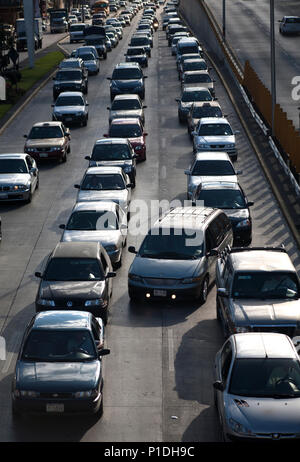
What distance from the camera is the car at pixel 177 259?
2177 cm

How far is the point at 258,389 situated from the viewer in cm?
1479

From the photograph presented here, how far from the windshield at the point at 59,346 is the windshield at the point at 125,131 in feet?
78.1

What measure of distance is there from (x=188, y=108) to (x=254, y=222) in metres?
18.7

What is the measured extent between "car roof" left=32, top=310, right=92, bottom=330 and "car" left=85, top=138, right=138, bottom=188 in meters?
17.5

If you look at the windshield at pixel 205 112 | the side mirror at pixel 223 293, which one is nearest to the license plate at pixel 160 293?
the side mirror at pixel 223 293

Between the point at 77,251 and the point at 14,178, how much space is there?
38.4 ft

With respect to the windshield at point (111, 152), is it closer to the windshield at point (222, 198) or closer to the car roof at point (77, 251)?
the windshield at point (222, 198)

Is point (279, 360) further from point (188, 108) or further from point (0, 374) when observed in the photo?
point (188, 108)

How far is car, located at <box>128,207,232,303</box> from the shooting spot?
21766mm

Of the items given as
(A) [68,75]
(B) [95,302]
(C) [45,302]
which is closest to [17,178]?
(C) [45,302]

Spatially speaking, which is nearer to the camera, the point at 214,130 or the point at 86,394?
the point at 86,394

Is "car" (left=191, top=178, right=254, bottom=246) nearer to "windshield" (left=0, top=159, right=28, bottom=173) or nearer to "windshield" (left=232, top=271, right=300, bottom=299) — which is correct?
"windshield" (left=232, top=271, right=300, bottom=299)

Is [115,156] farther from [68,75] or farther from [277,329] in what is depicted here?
[68,75]

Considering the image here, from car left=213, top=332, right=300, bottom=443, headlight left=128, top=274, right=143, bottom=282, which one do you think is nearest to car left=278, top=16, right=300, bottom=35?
headlight left=128, top=274, right=143, bottom=282
